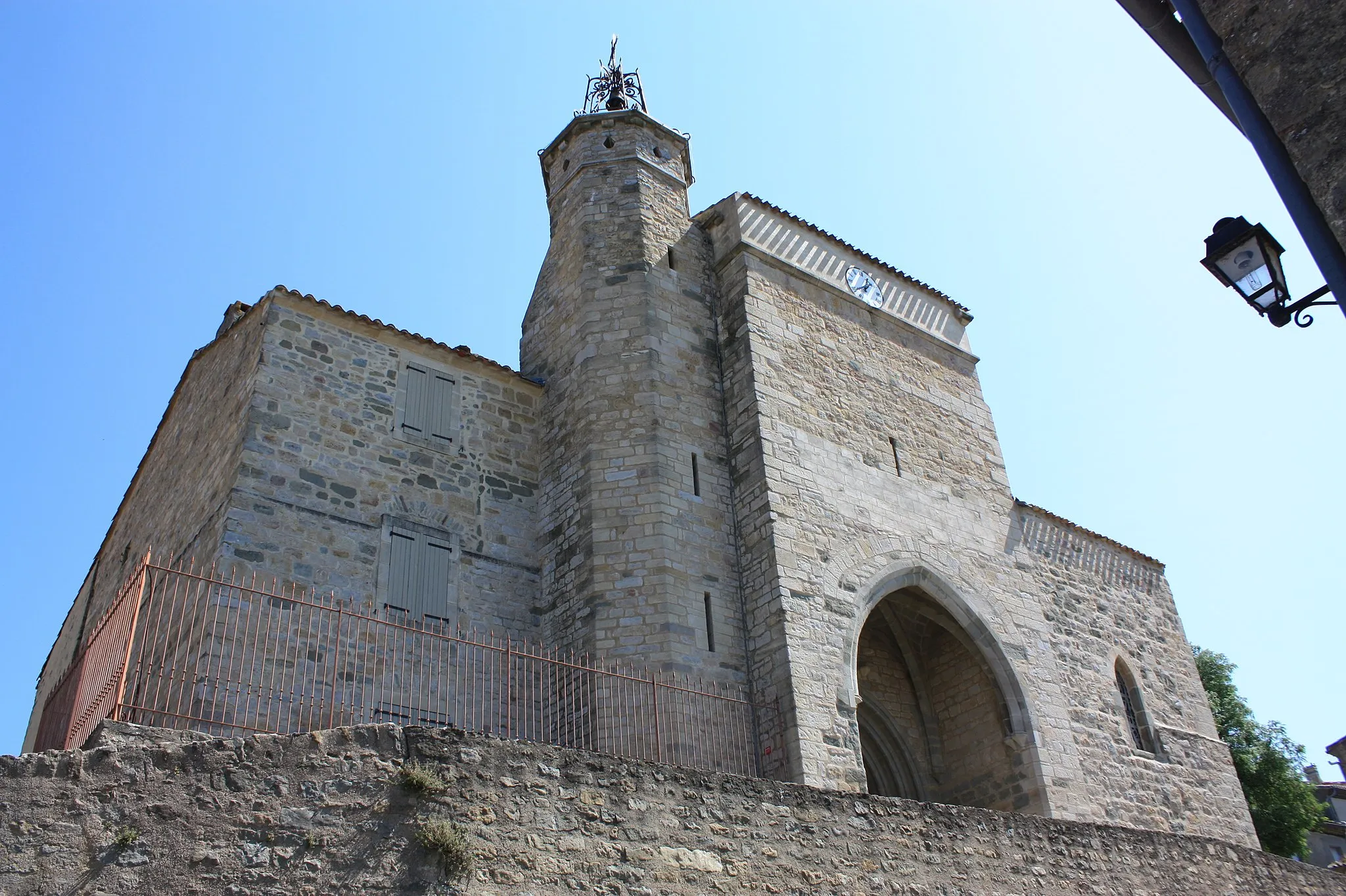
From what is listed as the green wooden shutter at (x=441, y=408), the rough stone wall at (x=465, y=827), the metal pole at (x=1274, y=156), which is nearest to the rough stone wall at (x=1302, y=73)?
the metal pole at (x=1274, y=156)

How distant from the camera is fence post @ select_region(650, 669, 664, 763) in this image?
1012 cm

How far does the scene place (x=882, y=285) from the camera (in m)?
17.3

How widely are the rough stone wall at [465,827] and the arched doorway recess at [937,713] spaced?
2987 mm

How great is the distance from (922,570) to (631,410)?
13.7 ft

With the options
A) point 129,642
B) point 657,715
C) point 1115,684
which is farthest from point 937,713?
point 129,642

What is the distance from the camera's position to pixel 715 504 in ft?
45.2

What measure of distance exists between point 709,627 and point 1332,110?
27.7ft

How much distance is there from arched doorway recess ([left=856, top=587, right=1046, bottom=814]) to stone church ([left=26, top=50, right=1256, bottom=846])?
37mm

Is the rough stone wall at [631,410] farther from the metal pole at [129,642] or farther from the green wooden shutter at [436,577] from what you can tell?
the metal pole at [129,642]

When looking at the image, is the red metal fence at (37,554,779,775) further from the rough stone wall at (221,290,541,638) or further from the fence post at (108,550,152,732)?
the fence post at (108,550,152,732)

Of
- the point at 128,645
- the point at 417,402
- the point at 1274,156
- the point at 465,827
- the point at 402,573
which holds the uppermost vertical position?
the point at 417,402

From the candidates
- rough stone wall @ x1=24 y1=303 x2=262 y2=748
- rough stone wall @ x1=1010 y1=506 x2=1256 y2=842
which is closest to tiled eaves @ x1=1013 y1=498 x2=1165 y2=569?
rough stone wall @ x1=1010 y1=506 x2=1256 y2=842

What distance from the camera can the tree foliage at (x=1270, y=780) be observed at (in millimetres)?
21125

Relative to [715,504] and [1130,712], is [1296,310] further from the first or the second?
[1130,712]
